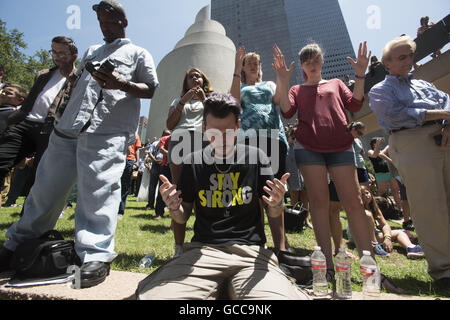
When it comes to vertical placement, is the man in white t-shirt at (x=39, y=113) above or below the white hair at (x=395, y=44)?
below

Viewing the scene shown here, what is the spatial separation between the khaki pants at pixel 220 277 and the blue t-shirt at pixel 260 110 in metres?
1.42

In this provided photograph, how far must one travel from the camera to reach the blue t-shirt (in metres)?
2.65

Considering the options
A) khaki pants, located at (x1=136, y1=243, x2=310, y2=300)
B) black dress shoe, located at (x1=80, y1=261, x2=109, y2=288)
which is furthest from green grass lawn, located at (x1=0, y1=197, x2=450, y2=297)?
khaki pants, located at (x1=136, y1=243, x2=310, y2=300)

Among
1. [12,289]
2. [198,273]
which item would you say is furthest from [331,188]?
[12,289]

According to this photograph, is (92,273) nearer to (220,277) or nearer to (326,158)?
(220,277)

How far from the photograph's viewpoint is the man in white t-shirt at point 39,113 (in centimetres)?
269

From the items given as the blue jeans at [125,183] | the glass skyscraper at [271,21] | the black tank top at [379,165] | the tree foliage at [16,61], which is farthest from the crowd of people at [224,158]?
the glass skyscraper at [271,21]

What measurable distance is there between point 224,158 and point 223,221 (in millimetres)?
448

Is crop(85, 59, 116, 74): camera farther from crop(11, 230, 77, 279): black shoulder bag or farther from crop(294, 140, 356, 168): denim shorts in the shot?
crop(294, 140, 356, 168): denim shorts

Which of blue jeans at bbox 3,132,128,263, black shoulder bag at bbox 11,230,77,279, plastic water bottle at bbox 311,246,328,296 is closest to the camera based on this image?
plastic water bottle at bbox 311,246,328,296

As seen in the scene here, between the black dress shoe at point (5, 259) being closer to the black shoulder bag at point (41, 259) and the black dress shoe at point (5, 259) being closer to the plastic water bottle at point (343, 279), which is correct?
the black shoulder bag at point (41, 259)

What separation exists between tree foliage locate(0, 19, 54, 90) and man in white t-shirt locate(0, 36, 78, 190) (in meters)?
24.3

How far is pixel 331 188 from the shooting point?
3.55m

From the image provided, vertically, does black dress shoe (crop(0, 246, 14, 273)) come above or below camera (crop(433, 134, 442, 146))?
Answer: below
